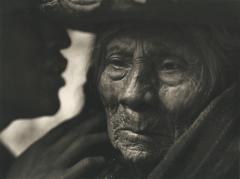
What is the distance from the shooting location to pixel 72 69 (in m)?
2.17

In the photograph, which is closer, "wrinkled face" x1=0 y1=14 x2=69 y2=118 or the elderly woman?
the elderly woman

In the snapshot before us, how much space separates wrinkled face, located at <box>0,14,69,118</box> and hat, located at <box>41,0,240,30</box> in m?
0.17

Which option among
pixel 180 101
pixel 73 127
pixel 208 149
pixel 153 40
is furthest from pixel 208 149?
pixel 73 127

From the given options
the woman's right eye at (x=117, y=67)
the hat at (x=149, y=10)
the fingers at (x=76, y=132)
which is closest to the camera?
the hat at (x=149, y=10)

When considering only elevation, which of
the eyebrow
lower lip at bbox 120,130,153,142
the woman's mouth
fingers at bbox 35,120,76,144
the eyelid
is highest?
the woman's mouth

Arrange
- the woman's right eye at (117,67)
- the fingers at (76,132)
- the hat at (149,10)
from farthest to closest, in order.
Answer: the fingers at (76,132) → the woman's right eye at (117,67) → the hat at (149,10)

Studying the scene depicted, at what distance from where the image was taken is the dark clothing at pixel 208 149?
195 cm

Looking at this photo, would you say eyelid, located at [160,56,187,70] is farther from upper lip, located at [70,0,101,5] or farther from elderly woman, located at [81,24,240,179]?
upper lip, located at [70,0,101,5]

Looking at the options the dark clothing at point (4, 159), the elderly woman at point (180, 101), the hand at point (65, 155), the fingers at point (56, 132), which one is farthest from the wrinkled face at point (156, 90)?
the dark clothing at point (4, 159)

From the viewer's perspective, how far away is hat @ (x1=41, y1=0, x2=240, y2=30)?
1.91 m

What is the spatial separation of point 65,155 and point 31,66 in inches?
8.8

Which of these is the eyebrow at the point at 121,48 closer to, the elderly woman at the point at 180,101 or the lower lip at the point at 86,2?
the elderly woman at the point at 180,101

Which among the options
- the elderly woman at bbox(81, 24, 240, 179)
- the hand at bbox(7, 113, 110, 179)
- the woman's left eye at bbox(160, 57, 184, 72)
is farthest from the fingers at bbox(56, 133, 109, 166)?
the woman's left eye at bbox(160, 57, 184, 72)

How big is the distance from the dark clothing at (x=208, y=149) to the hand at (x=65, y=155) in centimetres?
17
